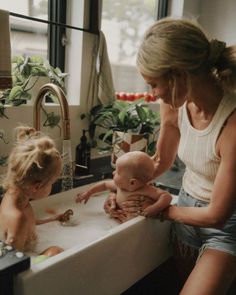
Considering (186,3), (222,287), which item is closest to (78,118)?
(222,287)

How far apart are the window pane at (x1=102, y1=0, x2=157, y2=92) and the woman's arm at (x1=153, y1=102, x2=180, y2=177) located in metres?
1.18

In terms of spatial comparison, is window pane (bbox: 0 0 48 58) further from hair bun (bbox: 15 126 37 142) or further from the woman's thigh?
the woman's thigh

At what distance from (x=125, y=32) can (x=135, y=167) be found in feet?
5.09

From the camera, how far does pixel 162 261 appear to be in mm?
1212

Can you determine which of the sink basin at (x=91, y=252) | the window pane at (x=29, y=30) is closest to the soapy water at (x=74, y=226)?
the sink basin at (x=91, y=252)

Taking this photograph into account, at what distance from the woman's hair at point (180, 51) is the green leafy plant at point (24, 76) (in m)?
0.66

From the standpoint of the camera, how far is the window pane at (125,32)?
225cm

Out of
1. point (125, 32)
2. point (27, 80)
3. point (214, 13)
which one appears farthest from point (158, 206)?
point (214, 13)

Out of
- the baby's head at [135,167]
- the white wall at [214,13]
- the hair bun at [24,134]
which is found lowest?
the baby's head at [135,167]

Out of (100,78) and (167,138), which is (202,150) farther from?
(100,78)

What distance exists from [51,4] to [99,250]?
143cm

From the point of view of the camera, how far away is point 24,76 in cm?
146

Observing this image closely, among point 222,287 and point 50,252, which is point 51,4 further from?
point 222,287

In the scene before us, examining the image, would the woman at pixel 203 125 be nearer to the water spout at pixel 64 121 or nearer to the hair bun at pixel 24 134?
the water spout at pixel 64 121
